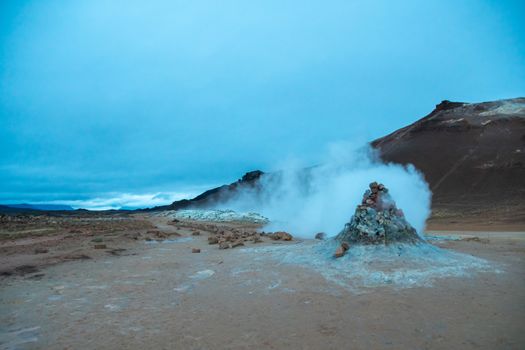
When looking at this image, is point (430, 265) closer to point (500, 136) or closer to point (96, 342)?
point (96, 342)

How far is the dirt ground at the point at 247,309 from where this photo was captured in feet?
17.3

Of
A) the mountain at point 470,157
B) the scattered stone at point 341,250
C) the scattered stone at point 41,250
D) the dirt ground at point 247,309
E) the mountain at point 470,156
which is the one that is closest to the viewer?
the dirt ground at point 247,309

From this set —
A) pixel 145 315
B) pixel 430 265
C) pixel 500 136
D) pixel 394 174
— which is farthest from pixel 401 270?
pixel 500 136

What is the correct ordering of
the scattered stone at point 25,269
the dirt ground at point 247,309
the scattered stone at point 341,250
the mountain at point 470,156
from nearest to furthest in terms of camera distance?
1. the dirt ground at point 247,309
2. the scattered stone at point 341,250
3. the scattered stone at point 25,269
4. the mountain at point 470,156

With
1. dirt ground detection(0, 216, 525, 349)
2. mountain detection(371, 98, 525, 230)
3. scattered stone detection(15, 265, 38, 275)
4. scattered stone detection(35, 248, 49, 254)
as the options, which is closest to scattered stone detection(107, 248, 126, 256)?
scattered stone detection(35, 248, 49, 254)

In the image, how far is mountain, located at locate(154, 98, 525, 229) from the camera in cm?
3666

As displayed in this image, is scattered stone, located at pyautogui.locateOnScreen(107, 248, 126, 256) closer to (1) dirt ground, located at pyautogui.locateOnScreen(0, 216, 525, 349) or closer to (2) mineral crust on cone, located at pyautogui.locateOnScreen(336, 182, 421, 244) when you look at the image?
(1) dirt ground, located at pyautogui.locateOnScreen(0, 216, 525, 349)

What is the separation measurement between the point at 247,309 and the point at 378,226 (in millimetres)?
4943

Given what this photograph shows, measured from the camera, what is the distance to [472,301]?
6.58 meters

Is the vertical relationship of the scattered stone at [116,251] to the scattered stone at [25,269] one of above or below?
above

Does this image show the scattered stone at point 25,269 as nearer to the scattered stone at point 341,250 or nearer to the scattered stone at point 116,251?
the scattered stone at point 116,251

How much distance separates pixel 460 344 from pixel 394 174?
16850 millimetres

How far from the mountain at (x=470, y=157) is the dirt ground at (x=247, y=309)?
23.9 metres

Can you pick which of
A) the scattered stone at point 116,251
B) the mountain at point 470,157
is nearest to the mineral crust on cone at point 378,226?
the scattered stone at point 116,251
